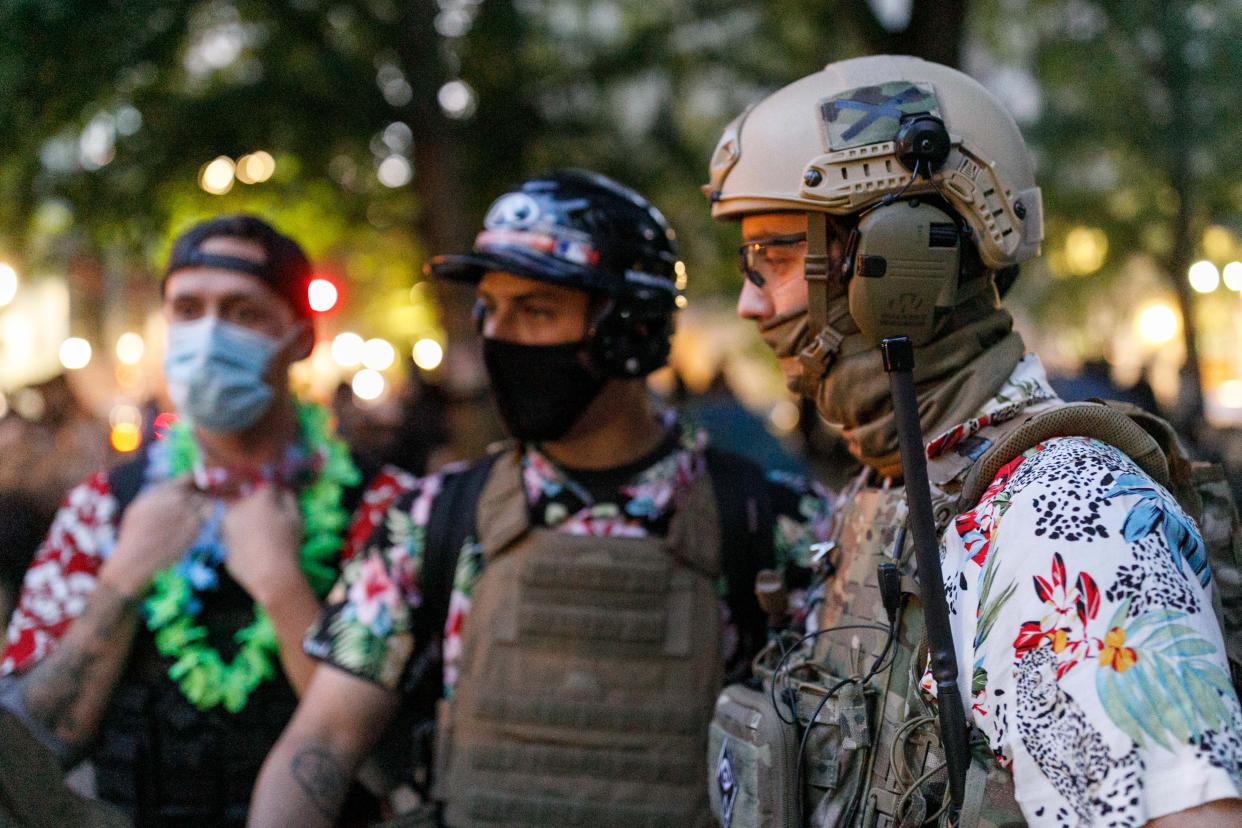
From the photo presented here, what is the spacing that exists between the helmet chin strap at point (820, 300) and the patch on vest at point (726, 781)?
0.71 meters

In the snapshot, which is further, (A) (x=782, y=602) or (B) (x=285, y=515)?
(B) (x=285, y=515)

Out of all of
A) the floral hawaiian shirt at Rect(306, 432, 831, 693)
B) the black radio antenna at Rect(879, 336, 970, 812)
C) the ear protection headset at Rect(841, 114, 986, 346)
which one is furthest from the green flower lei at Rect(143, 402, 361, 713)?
the black radio antenna at Rect(879, 336, 970, 812)

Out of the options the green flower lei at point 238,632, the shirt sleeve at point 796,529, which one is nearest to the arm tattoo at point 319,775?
the green flower lei at point 238,632

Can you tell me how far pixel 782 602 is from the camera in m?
2.58

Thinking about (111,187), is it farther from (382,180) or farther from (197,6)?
(382,180)

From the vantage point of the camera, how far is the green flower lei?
3477 mm

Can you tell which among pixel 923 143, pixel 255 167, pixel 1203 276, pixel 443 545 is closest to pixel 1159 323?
pixel 1203 276

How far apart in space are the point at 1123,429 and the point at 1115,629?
1.24ft

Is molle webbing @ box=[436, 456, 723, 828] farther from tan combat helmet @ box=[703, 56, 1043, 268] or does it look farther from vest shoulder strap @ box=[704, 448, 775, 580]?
tan combat helmet @ box=[703, 56, 1043, 268]

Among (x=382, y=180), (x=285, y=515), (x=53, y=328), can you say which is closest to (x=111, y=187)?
(x=382, y=180)

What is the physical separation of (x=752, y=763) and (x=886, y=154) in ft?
3.46

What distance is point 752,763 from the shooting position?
7.22 ft

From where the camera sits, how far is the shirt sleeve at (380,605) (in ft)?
9.82

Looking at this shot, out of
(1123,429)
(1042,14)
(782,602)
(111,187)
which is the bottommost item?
(782,602)
